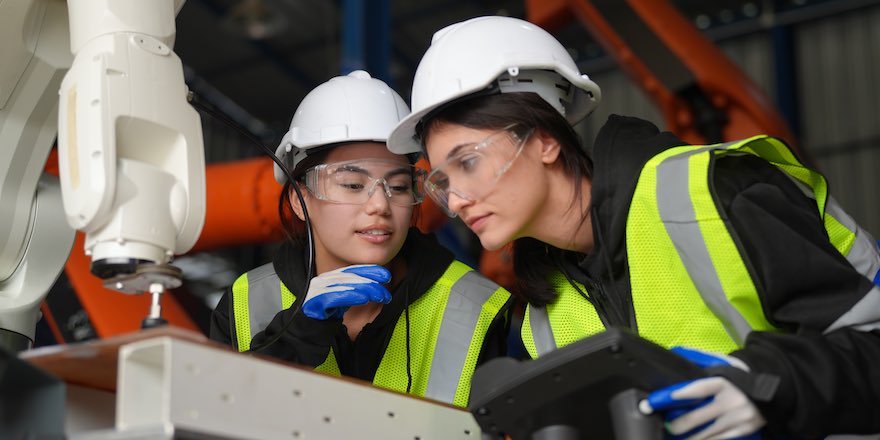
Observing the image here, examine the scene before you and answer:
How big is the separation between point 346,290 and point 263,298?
62 centimetres

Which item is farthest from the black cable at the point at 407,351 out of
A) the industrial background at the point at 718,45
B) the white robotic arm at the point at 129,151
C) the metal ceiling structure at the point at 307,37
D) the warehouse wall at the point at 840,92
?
the warehouse wall at the point at 840,92

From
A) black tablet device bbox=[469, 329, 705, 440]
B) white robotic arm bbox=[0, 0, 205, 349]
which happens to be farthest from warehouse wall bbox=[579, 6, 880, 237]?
black tablet device bbox=[469, 329, 705, 440]

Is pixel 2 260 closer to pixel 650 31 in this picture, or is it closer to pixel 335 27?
pixel 650 31

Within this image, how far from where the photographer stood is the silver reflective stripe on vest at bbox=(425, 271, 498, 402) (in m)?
2.79

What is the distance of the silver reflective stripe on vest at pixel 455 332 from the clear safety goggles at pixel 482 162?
0.57 metres

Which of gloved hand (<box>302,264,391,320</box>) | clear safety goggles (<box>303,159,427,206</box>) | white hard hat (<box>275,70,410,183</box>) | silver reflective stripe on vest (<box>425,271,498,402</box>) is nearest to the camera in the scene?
gloved hand (<box>302,264,391,320</box>)

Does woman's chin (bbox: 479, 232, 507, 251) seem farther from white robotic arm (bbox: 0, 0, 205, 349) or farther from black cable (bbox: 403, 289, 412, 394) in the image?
white robotic arm (bbox: 0, 0, 205, 349)

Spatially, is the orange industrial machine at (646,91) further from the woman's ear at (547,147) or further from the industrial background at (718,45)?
the industrial background at (718,45)

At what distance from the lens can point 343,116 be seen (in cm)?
309

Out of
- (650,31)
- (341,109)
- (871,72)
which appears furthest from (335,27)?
(341,109)

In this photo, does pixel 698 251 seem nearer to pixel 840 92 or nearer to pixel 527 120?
pixel 527 120

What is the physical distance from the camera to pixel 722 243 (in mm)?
2049

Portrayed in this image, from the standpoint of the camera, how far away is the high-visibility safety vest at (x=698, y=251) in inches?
81.5

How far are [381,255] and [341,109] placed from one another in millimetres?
515
